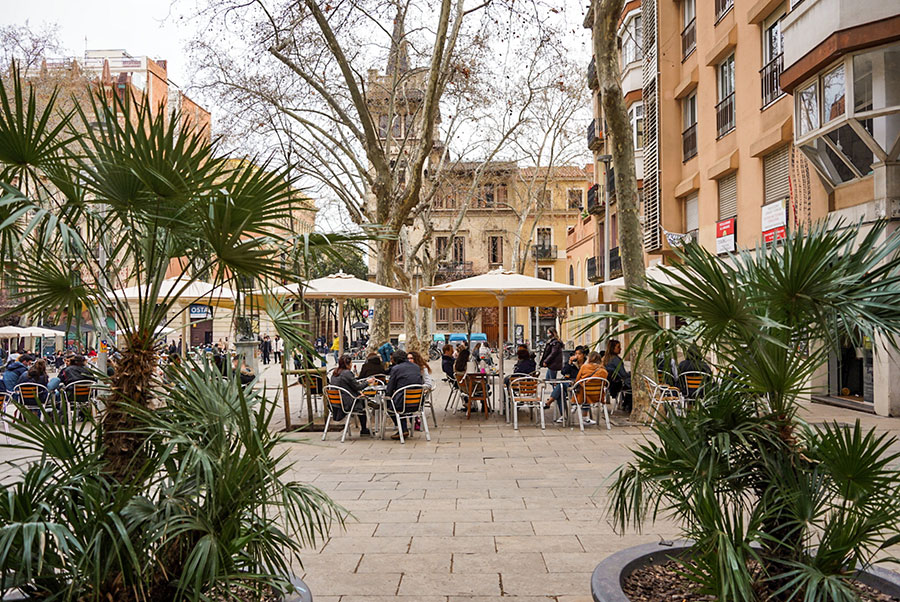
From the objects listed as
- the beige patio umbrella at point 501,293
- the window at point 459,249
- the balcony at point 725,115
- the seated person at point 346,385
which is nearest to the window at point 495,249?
the window at point 459,249

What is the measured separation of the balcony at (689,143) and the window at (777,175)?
5.16 metres

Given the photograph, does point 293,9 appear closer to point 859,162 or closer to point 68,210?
point 859,162

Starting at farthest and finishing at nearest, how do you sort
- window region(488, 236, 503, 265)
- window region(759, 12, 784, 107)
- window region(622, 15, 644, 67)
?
1. window region(488, 236, 503, 265)
2. window region(622, 15, 644, 67)
3. window region(759, 12, 784, 107)

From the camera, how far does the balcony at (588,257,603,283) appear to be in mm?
34188

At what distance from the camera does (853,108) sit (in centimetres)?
1237

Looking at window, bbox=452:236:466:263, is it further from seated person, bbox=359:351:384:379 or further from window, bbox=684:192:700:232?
seated person, bbox=359:351:384:379

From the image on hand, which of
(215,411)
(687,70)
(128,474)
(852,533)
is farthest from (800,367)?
(687,70)

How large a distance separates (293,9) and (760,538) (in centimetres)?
1558

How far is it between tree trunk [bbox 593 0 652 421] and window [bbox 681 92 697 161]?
10.4 m

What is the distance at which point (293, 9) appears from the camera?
53.9 feet

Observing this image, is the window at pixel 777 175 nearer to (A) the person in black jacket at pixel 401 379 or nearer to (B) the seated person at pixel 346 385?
(A) the person in black jacket at pixel 401 379

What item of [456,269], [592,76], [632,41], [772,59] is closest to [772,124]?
[772,59]

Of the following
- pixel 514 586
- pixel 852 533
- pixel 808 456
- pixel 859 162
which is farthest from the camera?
pixel 859 162

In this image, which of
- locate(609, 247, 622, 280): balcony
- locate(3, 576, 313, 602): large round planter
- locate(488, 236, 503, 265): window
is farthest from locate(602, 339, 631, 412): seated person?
locate(488, 236, 503, 265): window
